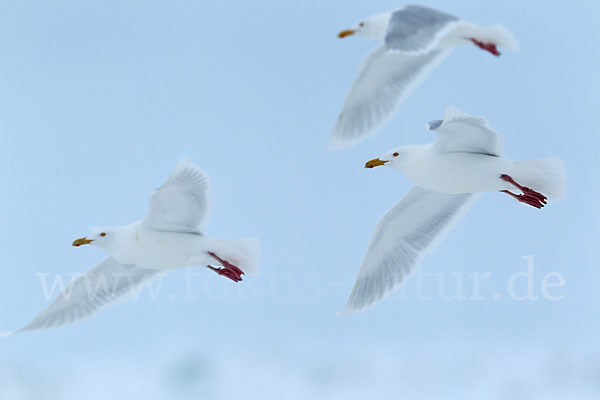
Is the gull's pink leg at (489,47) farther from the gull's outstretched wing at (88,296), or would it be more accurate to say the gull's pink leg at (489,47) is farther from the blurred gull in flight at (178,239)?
the gull's outstretched wing at (88,296)

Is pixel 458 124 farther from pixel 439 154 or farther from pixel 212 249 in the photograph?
pixel 212 249

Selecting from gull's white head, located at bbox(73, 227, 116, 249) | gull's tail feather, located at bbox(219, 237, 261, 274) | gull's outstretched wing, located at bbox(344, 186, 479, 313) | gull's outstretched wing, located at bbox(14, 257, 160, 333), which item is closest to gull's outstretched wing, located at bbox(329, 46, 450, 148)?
gull's outstretched wing, located at bbox(344, 186, 479, 313)

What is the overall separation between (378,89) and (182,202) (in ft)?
5.12

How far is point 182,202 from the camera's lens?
7332 millimetres

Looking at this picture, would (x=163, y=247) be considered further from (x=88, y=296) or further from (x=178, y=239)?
(x=88, y=296)

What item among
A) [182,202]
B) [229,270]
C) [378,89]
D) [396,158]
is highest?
[378,89]

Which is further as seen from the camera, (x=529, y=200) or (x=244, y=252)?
(x=244, y=252)

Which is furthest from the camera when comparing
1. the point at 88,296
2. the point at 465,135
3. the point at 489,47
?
the point at 88,296

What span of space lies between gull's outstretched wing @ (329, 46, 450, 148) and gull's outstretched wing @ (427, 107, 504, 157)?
43cm

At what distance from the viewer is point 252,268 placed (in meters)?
7.54

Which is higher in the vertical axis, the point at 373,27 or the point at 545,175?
the point at 373,27

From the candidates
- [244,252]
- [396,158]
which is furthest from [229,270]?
[396,158]

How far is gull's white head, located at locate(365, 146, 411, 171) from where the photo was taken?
7312 mm

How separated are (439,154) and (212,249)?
1.70m
